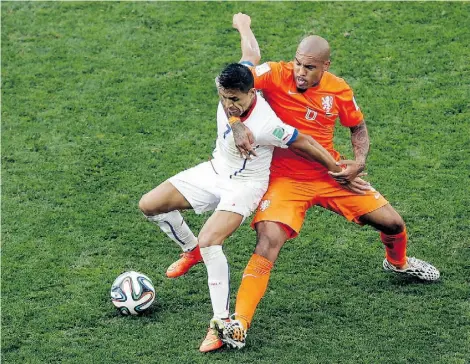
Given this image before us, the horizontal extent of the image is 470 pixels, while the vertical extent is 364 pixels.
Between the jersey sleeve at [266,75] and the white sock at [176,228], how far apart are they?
1.25m

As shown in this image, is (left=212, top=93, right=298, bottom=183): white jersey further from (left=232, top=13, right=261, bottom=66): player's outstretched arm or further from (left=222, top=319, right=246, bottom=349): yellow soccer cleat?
(left=222, top=319, right=246, bottom=349): yellow soccer cleat

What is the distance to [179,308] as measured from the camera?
8.02 meters

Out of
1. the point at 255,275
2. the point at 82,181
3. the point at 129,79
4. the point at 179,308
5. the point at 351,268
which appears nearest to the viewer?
the point at 255,275

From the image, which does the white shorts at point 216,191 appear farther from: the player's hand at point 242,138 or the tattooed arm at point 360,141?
the tattooed arm at point 360,141

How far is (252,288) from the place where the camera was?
24.6ft

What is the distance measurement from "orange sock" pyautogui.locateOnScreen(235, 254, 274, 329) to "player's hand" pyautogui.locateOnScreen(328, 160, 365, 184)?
852 mm

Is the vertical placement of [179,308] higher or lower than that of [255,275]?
lower

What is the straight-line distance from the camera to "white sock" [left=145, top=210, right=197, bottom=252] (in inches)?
319

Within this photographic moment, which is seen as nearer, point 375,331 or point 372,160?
point 375,331

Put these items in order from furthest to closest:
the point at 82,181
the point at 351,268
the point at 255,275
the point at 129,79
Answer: the point at 129,79
the point at 82,181
the point at 351,268
the point at 255,275

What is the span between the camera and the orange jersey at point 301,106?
779 centimetres

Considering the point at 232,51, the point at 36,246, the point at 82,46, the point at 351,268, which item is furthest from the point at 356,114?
the point at 82,46

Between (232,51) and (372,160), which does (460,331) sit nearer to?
(372,160)

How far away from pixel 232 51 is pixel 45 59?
2.15 metres
